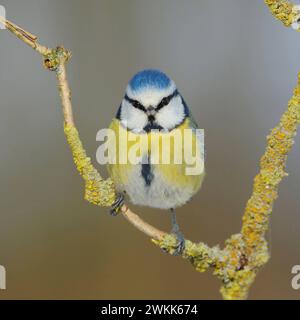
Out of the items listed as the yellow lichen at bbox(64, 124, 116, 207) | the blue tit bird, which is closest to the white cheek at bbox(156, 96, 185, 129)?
the blue tit bird

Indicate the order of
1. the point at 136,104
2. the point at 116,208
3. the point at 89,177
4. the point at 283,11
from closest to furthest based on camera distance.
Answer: the point at 283,11 < the point at 89,177 < the point at 116,208 < the point at 136,104

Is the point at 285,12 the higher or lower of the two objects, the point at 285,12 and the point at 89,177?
the higher

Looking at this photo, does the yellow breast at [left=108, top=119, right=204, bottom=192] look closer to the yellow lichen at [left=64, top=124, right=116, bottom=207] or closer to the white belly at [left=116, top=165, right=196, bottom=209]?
the white belly at [left=116, top=165, right=196, bottom=209]

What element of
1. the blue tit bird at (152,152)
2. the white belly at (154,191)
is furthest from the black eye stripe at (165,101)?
the white belly at (154,191)

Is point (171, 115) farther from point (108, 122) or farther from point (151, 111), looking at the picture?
point (108, 122)

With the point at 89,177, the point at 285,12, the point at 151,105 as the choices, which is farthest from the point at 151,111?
the point at 285,12

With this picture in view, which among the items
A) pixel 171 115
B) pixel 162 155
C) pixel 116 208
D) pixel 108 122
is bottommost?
pixel 116 208

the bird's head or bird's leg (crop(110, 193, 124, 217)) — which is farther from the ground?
the bird's head

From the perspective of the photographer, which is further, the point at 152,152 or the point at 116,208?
the point at 152,152

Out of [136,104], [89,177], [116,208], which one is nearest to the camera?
[89,177]
